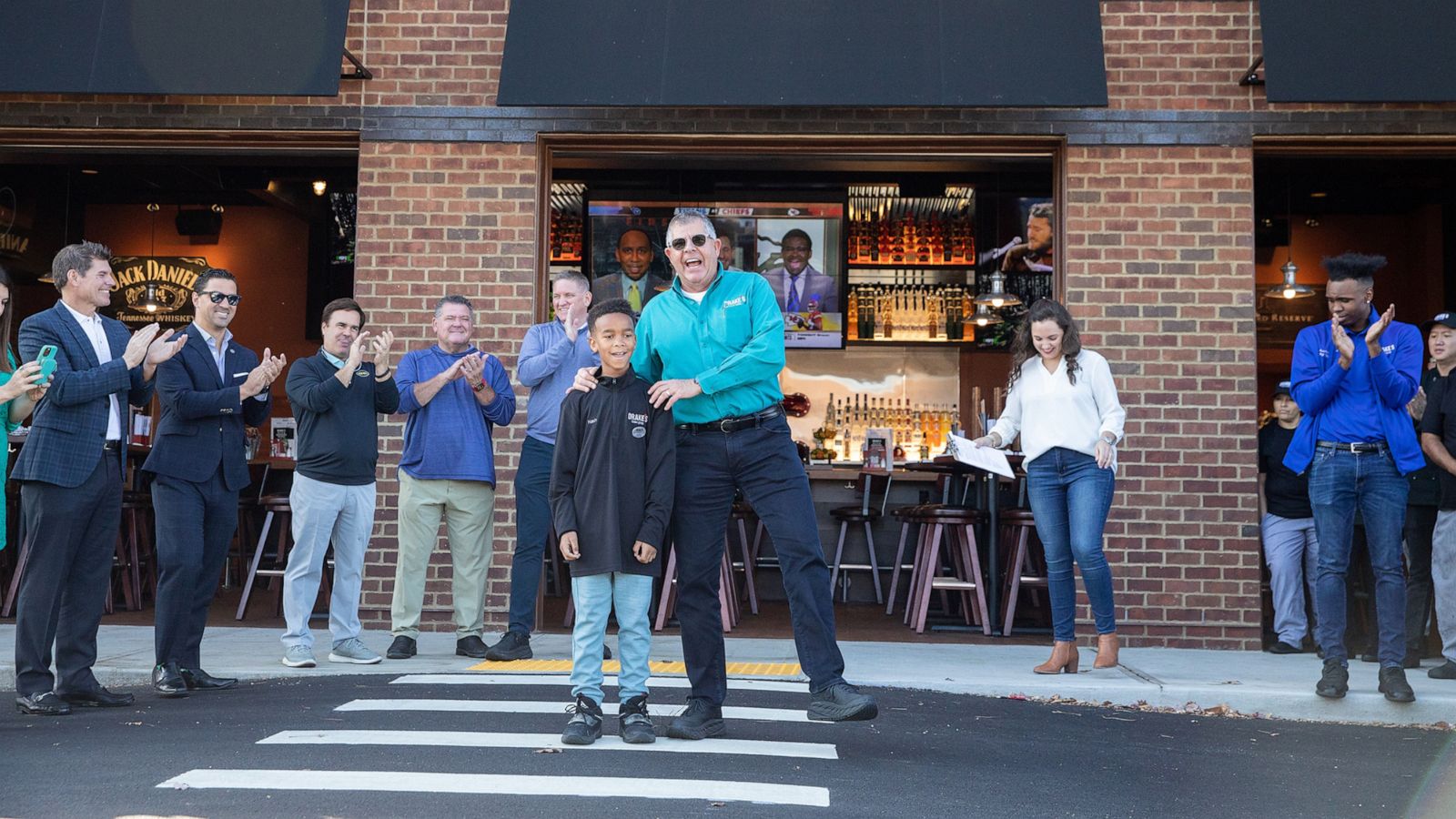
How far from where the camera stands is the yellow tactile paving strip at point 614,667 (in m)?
7.12

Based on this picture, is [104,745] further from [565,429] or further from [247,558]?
[247,558]

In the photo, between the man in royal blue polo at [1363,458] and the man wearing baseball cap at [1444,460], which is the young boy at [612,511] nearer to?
the man in royal blue polo at [1363,458]

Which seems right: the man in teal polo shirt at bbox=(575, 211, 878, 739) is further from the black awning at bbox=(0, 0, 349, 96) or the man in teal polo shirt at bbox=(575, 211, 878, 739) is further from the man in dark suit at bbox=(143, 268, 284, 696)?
the black awning at bbox=(0, 0, 349, 96)

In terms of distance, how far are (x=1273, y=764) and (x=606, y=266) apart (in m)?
9.42

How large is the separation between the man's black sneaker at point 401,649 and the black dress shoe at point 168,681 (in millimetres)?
1296

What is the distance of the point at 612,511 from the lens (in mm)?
5129

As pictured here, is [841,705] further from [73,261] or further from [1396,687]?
[73,261]

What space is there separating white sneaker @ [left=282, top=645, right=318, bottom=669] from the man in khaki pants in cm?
51

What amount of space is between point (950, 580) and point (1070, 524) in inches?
101

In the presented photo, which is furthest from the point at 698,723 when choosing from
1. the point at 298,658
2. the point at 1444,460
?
the point at 1444,460

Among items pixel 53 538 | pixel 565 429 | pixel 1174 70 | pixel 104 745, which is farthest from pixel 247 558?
pixel 1174 70

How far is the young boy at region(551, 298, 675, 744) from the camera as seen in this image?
515 centimetres

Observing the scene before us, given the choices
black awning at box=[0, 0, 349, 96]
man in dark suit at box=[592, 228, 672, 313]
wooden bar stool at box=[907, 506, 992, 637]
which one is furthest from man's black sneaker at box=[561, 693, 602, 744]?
man in dark suit at box=[592, 228, 672, 313]

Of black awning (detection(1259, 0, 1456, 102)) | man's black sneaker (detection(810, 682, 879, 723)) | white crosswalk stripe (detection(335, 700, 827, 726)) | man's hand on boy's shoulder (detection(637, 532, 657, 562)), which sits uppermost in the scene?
black awning (detection(1259, 0, 1456, 102))
